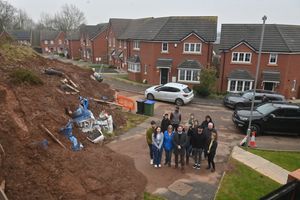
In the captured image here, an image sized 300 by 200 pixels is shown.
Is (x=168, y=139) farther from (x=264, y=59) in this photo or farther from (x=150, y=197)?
(x=264, y=59)

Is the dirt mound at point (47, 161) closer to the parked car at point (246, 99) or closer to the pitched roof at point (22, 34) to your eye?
the parked car at point (246, 99)

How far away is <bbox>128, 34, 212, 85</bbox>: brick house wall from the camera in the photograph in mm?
30078

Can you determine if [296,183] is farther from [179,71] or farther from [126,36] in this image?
[126,36]

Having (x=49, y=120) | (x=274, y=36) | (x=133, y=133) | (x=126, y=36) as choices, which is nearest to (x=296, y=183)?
(x=49, y=120)

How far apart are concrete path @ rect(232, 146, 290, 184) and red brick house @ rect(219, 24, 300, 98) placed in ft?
53.1

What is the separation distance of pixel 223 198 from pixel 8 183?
6.41 m

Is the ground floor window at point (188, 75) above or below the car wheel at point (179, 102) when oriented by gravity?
above

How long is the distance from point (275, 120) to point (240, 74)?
12.7 meters

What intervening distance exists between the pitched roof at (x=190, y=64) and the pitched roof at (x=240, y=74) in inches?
137

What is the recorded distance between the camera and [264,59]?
27797 mm

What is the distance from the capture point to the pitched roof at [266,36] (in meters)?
27.4

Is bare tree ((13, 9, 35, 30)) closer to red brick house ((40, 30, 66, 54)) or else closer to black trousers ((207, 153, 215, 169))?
red brick house ((40, 30, 66, 54))

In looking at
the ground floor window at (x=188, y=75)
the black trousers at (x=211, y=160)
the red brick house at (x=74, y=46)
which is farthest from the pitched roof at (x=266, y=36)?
the red brick house at (x=74, y=46)

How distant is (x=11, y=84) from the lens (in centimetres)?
1263
